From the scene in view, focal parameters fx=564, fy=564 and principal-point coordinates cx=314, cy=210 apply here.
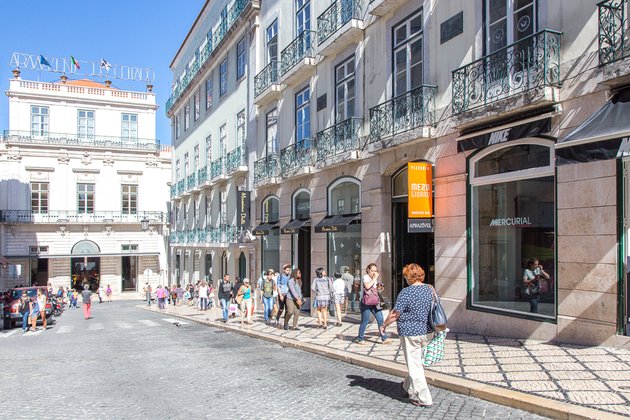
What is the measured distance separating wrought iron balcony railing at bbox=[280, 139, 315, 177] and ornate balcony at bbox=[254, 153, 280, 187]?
23.0 inches

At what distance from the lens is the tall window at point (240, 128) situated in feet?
83.9

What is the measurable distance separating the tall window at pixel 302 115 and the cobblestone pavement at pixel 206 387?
27.9ft

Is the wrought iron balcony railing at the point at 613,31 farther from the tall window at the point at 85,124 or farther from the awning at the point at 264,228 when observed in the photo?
the tall window at the point at 85,124

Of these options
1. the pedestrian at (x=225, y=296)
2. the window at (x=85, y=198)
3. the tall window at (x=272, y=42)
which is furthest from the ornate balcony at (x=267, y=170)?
the window at (x=85, y=198)

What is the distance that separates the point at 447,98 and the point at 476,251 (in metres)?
3.30

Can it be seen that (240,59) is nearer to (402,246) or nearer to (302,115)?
(302,115)

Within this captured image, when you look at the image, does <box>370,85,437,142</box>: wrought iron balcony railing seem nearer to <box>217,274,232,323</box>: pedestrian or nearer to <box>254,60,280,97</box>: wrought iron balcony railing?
<box>254,60,280,97</box>: wrought iron balcony railing

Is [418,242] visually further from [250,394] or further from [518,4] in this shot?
[250,394]

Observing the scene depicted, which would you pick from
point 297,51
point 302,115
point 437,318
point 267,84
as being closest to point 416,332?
point 437,318

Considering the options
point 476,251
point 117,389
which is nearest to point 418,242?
point 476,251

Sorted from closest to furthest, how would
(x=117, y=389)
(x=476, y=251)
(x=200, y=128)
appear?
(x=117, y=389) < (x=476, y=251) < (x=200, y=128)

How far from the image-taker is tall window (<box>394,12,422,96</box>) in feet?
43.0

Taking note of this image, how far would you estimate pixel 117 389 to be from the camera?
826 cm

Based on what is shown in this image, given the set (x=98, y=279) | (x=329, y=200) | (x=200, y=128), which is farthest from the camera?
(x=98, y=279)
